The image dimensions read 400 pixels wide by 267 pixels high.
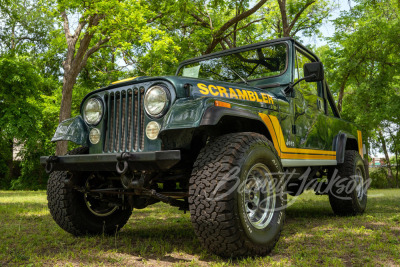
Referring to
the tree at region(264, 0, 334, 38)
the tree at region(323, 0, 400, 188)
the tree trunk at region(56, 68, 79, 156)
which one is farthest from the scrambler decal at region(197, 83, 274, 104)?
→ the tree at region(264, 0, 334, 38)

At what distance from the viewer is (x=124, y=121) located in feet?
11.8

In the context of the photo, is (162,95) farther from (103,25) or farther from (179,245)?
(103,25)

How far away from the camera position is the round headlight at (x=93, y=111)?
3.79m

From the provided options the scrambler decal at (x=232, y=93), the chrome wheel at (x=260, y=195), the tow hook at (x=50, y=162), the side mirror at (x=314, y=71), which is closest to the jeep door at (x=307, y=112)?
the side mirror at (x=314, y=71)

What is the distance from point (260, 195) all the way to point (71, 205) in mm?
1974

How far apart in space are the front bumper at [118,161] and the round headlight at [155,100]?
0.49 metres

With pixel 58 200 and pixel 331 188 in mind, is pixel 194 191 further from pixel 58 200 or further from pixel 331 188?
pixel 331 188

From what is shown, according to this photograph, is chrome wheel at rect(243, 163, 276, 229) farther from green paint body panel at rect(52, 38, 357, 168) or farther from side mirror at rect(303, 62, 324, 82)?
side mirror at rect(303, 62, 324, 82)

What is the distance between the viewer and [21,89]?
57.9 feet

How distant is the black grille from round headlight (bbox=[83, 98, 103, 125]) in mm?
100

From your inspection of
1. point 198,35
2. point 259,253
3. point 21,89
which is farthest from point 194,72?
point 21,89

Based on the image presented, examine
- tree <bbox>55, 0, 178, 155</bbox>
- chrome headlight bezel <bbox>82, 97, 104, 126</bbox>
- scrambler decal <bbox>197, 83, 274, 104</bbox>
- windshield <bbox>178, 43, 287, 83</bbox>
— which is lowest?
chrome headlight bezel <bbox>82, 97, 104, 126</bbox>

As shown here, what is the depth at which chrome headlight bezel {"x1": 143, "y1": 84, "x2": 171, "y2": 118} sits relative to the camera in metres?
3.33

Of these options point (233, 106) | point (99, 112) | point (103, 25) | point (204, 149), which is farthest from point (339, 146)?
point (103, 25)
